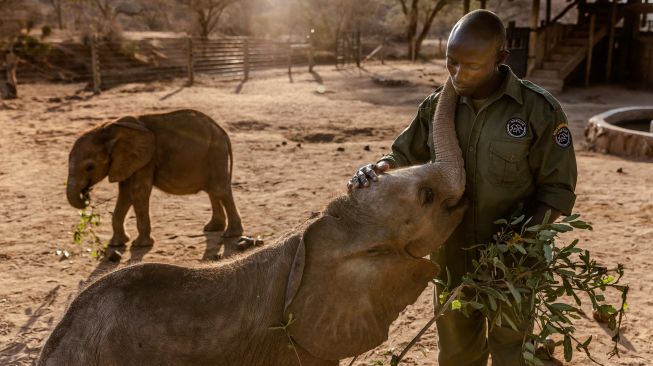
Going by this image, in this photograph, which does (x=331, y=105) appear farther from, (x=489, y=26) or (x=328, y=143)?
(x=489, y=26)

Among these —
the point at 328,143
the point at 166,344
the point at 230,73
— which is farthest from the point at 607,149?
the point at 230,73

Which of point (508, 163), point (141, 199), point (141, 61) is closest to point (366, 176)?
point (508, 163)

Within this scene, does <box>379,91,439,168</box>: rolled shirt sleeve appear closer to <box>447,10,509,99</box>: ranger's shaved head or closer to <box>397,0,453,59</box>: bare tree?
<box>447,10,509,99</box>: ranger's shaved head

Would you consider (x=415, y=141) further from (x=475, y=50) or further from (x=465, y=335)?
(x=465, y=335)

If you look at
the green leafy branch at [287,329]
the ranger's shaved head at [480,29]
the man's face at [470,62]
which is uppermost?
the ranger's shaved head at [480,29]

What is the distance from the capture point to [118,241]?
665 centimetres

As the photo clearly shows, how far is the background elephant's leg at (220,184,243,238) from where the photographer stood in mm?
6980

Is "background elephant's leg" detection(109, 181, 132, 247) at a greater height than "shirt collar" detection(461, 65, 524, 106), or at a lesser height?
lesser

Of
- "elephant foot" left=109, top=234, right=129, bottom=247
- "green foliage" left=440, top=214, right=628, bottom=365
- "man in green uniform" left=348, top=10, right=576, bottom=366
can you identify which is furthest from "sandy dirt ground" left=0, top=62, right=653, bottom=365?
"green foliage" left=440, top=214, right=628, bottom=365

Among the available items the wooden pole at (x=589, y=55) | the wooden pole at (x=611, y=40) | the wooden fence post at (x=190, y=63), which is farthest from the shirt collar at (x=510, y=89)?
the wooden fence post at (x=190, y=63)

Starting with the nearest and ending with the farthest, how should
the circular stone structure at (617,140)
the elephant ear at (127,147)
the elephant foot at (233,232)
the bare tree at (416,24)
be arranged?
the elephant ear at (127,147)
the elephant foot at (233,232)
the circular stone structure at (617,140)
the bare tree at (416,24)

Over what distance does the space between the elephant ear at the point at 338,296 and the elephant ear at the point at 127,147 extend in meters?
4.45

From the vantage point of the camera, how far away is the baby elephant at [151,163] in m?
6.19

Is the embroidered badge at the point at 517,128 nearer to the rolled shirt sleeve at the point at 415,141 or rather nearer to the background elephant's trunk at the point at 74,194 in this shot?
the rolled shirt sleeve at the point at 415,141
